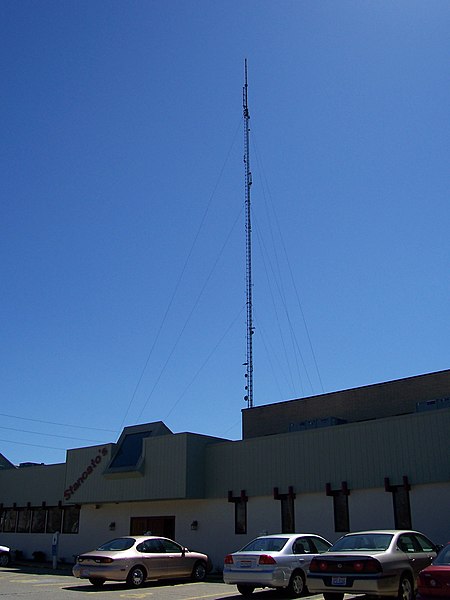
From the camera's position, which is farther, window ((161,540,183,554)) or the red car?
window ((161,540,183,554))

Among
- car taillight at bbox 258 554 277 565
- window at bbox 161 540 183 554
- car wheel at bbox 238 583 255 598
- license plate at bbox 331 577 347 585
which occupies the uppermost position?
window at bbox 161 540 183 554

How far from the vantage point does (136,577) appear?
17.2 metres

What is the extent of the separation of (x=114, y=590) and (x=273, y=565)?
4795mm

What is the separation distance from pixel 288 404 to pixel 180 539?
9.87 meters

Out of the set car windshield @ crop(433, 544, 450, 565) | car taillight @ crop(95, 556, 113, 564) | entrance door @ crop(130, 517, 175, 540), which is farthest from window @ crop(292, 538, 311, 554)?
entrance door @ crop(130, 517, 175, 540)

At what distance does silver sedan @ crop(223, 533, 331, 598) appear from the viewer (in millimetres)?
14234

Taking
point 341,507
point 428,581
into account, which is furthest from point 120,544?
point 428,581

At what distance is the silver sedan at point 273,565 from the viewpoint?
14.2 meters

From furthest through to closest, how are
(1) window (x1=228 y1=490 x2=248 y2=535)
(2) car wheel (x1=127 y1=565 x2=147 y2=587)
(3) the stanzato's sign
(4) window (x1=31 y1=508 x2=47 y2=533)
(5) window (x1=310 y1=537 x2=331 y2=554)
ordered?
(4) window (x1=31 y1=508 x2=47 y2=533)
(3) the stanzato's sign
(1) window (x1=228 y1=490 x2=248 y2=535)
(2) car wheel (x1=127 y1=565 x2=147 y2=587)
(5) window (x1=310 y1=537 x2=331 y2=554)

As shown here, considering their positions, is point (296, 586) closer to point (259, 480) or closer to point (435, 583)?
point (435, 583)

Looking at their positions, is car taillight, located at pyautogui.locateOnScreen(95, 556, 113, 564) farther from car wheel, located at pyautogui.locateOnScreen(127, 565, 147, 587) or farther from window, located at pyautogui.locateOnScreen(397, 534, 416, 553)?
window, located at pyautogui.locateOnScreen(397, 534, 416, 553)

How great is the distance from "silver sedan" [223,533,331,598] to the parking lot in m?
0.38

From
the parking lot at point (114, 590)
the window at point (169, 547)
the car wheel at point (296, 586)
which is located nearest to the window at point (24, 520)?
the parking lot at point (114, 590)

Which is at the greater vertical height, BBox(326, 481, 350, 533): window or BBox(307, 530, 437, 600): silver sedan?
BBox(326, 481, 350, 533): window
